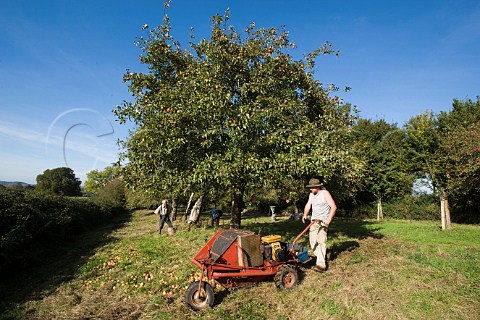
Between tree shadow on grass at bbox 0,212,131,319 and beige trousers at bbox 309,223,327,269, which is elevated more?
beige trousers at bbox 309,223,327,269

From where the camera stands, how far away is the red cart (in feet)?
21.5

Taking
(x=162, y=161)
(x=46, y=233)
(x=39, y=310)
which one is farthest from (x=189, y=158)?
(x=46, y=233)

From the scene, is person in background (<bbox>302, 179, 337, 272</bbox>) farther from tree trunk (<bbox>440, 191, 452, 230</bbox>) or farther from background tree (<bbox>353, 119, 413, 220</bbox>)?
background tree (<bbox>353, 119, 413, 220</bbox>)

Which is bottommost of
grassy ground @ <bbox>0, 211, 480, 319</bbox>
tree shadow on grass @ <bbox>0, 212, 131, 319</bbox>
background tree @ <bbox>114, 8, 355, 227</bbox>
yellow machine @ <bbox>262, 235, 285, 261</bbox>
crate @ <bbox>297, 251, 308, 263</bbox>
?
tree shadow on grass @ <bbox>0, 212, 131, 319</bbox>

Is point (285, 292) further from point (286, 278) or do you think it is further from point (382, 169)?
point (382, 169)

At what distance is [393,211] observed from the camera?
29781 millimetres

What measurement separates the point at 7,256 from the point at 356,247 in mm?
12323

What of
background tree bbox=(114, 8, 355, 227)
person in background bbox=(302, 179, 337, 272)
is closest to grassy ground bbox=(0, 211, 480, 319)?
person in background bbox=(302, 179, 337, 272)

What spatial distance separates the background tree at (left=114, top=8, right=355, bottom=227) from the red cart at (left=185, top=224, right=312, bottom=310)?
3011 mm

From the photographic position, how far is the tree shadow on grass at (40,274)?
8.11 meters

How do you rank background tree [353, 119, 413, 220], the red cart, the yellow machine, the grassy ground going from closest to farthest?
the grassy ground, the red cart, the yellow machine, background tree [353, 119, 413, 220]

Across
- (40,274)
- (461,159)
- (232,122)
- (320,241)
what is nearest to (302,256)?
(320,241)

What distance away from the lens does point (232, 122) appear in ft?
34.6

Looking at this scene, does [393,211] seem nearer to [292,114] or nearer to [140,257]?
[292,114]
